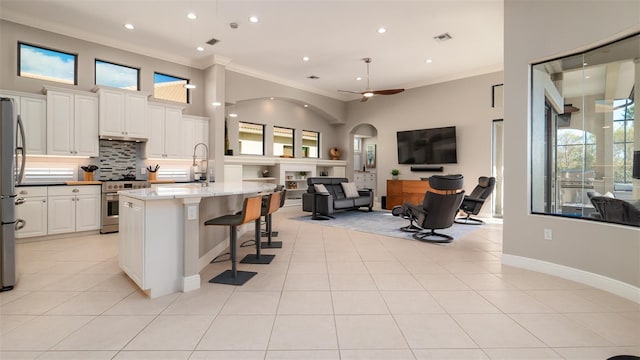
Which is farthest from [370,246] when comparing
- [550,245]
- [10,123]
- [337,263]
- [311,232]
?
[10,123]

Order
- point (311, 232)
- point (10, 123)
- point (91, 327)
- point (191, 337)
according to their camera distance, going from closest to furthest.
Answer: point (191, 337) < point (91, 327) < point (10, 123) < point (311, 232)

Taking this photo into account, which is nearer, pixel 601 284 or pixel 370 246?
pixel 601 284

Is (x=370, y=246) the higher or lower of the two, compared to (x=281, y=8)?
lower

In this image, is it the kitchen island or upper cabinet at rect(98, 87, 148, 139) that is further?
upper cabinet at rect(98, 87, 148, 139)

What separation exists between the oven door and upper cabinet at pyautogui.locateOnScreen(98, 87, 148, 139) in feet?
3.76

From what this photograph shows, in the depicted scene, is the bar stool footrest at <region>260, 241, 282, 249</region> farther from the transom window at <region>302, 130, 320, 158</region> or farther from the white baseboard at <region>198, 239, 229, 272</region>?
the transom window at <region>302, 130, 320, 158</region>

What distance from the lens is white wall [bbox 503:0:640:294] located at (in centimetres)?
279

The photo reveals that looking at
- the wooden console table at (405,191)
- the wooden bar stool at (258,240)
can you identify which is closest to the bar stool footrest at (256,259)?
the wooden bar stool at (258,240)

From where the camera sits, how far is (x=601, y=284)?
9.52 ft

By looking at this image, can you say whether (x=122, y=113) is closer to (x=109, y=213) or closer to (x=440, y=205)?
(x=109, y=213)

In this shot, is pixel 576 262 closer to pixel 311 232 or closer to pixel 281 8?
pixel 311 232

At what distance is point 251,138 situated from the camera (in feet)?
27.7

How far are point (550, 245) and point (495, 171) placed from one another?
4.44 meters

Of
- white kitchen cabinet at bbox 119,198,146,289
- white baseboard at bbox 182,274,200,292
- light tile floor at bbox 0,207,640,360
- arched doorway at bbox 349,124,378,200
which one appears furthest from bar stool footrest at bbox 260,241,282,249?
arched doorway at bbox 349,124,378,200
